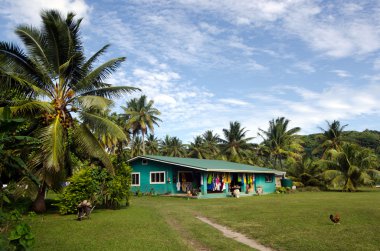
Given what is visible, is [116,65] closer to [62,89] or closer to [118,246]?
[62,89]

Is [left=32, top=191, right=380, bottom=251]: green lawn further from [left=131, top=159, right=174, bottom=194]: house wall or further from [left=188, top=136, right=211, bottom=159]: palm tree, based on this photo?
[left=188, top=136, right=211, bottom=159]: palm tree

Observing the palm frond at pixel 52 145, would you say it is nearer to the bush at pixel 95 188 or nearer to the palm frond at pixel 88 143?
the palm frond at pixel 88 143

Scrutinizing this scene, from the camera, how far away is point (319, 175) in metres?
38.6

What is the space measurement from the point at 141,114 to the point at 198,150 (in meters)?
18.3

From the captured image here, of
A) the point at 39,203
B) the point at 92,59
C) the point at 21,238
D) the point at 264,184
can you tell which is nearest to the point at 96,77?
the point at 92,59

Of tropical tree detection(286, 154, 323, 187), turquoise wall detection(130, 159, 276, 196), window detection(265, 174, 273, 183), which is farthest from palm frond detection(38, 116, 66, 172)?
tropical tree detection(286, 154, 323, 187)

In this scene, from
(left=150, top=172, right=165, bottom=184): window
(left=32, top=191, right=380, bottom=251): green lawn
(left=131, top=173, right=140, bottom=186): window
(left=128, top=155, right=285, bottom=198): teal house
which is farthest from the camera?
(left=131, top=173, right=140, bottom=186): window

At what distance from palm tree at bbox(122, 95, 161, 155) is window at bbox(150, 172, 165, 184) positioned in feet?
66.8

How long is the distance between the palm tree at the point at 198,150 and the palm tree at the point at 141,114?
1596 centimetres

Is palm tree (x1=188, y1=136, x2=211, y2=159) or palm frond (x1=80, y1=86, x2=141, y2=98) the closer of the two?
palm frond (x1=80, y1=86, x2=141, y2=98)

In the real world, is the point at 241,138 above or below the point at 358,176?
above

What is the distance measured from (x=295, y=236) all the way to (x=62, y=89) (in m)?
11.8

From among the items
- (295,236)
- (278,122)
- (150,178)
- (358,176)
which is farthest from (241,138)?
(295,236)

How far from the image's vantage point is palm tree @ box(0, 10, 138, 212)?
1379 centimetres
